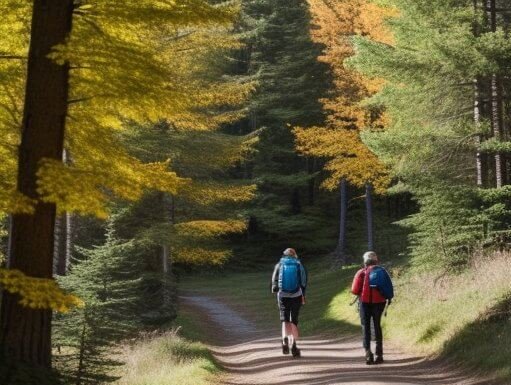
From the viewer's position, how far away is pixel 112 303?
38.3 ft

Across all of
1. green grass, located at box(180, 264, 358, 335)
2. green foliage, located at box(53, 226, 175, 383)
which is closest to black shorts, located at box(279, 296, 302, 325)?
green foliage, located at box(53, 226, 175, 383)

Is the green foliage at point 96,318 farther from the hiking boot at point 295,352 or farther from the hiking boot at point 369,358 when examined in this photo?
the hiking boot at point 369,358

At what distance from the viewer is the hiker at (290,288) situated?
11531 mm

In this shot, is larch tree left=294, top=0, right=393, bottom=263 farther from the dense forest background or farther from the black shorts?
the black shorts

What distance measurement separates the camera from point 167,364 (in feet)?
38.1

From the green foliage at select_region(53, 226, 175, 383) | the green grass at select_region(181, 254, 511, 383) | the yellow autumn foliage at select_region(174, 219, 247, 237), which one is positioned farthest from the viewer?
the yellow autumn foliage at select_region(174, 219, 247, 237)

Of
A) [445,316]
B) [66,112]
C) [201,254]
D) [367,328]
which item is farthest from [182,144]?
[66,112]

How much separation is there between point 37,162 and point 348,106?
67.5ft

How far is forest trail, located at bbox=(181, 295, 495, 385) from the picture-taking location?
9.27m

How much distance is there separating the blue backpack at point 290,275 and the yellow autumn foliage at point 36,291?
5.91m

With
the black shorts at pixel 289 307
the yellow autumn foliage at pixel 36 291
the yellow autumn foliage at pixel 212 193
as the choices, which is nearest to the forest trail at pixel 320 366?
the black shorts at pixel 289 307

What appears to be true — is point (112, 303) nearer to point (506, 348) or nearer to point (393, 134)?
point (506, 348)

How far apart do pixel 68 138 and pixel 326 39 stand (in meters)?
20.6


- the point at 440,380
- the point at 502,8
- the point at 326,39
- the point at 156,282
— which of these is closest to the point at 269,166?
the point at 326,39
